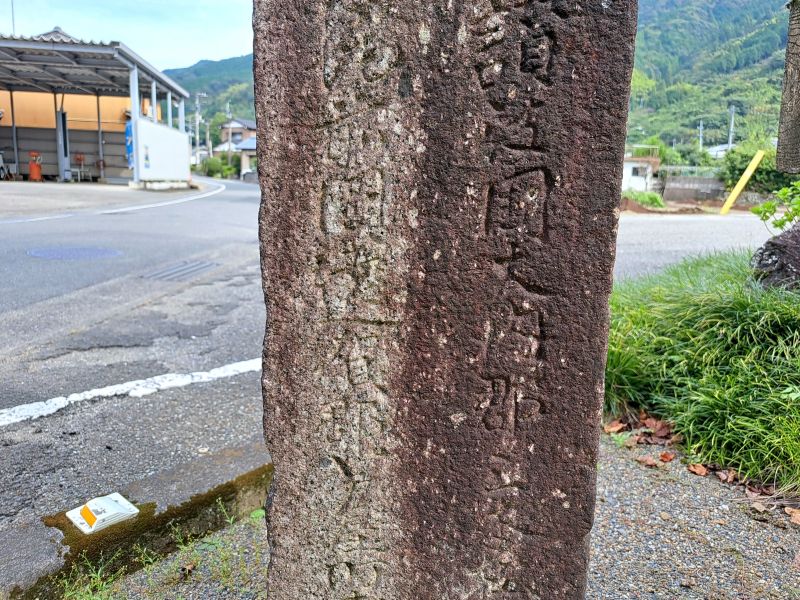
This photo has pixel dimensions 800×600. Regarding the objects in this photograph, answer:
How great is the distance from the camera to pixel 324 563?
1.54 meters

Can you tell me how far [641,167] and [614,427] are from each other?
3197cm

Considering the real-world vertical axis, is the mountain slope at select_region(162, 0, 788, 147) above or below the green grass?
above

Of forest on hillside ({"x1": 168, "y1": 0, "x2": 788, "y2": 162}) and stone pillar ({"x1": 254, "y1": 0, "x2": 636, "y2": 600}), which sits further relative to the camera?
forest on hillside ({"x1": 168, "y1": 0, "x2": 788, "y2": 162})

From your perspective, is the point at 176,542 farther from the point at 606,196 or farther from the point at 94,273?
the point at 94,273

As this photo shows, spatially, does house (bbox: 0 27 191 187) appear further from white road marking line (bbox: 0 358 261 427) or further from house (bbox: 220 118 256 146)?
house (bbox: 220 118 256 146)

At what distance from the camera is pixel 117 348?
3.71 metres

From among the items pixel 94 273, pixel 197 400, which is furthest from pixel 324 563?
pixel 94 273

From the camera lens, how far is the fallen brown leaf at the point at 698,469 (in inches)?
100

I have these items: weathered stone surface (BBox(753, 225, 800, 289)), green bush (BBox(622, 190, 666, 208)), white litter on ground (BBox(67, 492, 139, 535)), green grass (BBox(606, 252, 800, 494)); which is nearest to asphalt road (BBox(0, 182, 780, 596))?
white litter on ground (BBox(67, 492, 139, 535))

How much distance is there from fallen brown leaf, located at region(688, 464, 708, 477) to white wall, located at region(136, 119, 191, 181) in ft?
55.1

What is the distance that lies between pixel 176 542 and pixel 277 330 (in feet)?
3.30

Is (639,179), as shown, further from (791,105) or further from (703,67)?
(791,105)

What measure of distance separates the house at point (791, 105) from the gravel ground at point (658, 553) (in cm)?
178

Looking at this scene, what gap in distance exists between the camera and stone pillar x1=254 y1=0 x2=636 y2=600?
1304 millimetres
